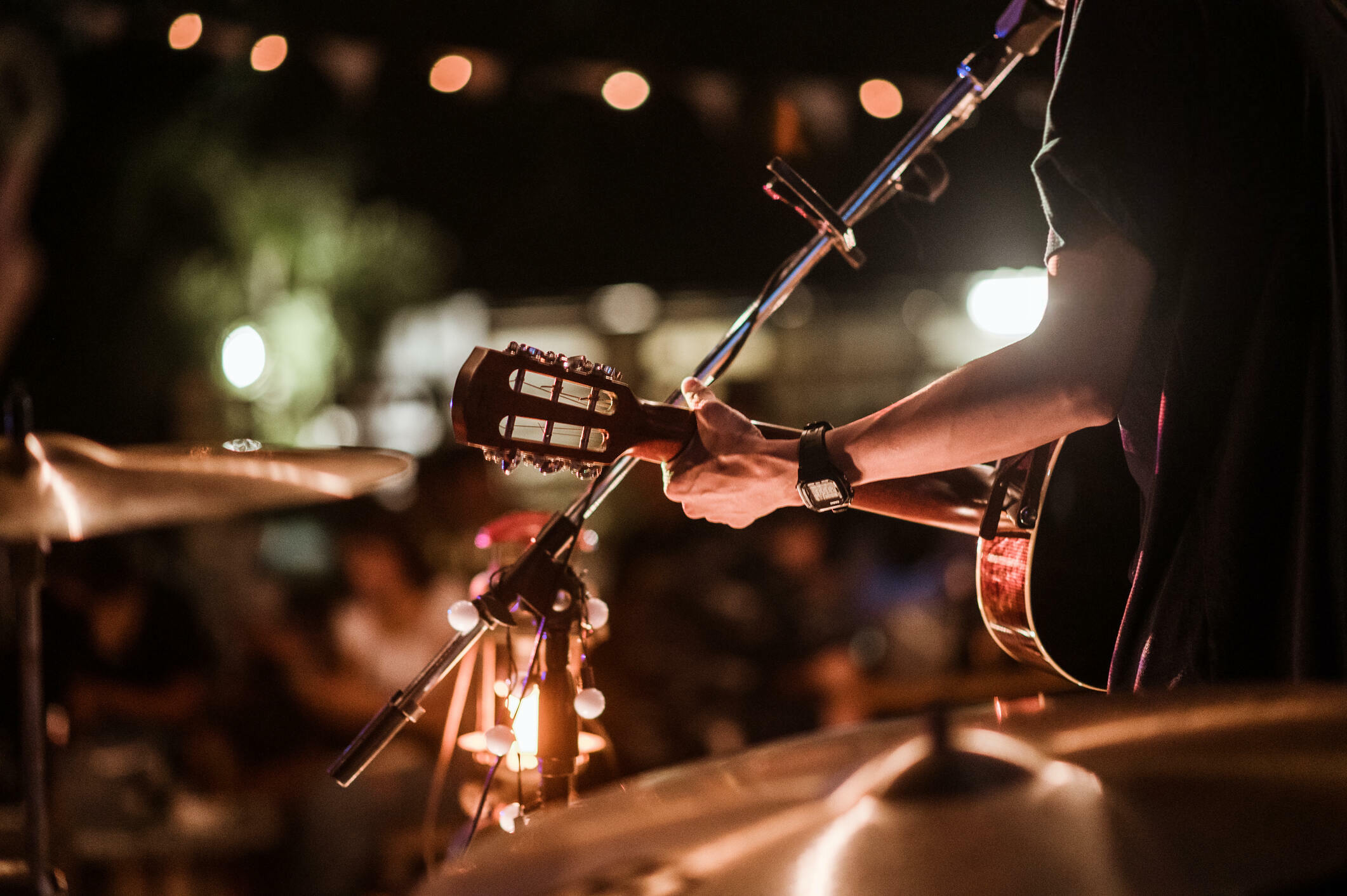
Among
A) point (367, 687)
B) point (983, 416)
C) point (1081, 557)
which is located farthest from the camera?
point (367, 687)

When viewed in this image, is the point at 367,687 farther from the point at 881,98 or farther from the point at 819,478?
the point at 881,98

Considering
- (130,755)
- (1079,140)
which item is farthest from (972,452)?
(130,755)

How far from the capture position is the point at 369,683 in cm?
399

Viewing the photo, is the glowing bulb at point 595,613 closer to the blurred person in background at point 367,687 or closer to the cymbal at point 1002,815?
the cymbal at point 1002,815

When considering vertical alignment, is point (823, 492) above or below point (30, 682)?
above

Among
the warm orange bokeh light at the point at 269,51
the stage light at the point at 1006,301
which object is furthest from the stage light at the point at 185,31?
the stage light at the point at 1006,301

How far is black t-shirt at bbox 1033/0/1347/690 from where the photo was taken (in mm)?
1140

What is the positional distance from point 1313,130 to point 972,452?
0.52m

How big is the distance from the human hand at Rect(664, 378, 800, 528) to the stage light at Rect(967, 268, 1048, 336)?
350 inches

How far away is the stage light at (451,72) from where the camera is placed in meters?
4.16

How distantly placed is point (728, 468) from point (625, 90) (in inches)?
133

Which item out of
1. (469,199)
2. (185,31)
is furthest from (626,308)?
(185,31)

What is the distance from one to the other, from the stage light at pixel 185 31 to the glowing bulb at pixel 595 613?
3333 millimetres

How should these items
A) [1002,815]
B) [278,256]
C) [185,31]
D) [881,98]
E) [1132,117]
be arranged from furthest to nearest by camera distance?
[278,256], [881,98], [185,31], [1132,117], [1002,815]
